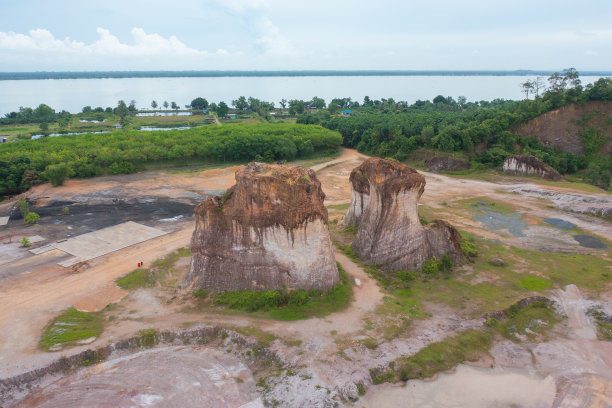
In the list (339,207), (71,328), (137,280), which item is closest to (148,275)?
(137,280)

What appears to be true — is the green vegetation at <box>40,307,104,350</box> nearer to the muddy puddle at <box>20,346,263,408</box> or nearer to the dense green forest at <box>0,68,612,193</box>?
the muddy puddle at <box>20,346,263,408</box>

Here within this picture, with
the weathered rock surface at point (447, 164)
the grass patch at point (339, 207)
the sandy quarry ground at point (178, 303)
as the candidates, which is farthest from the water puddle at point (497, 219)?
the weathered rock surface at point (447, 164)

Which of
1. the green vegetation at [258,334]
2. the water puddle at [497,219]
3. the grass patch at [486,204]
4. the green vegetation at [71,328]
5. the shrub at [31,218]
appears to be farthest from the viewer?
the grass patch at [486,204]

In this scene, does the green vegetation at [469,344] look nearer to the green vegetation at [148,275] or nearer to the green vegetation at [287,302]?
the green vegetation at [287,302]

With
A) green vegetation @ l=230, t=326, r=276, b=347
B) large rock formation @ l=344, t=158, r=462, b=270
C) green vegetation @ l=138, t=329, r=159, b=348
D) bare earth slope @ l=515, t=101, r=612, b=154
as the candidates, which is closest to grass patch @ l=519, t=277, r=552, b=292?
large rock formation @ l=344, t=158, r=462, b=270

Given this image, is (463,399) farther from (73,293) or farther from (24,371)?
(73,293)

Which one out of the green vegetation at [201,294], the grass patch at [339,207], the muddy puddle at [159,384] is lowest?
the muddy puddle at [159,384]

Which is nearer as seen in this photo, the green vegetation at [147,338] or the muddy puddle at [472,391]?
the muddy puddle at [472,391]
